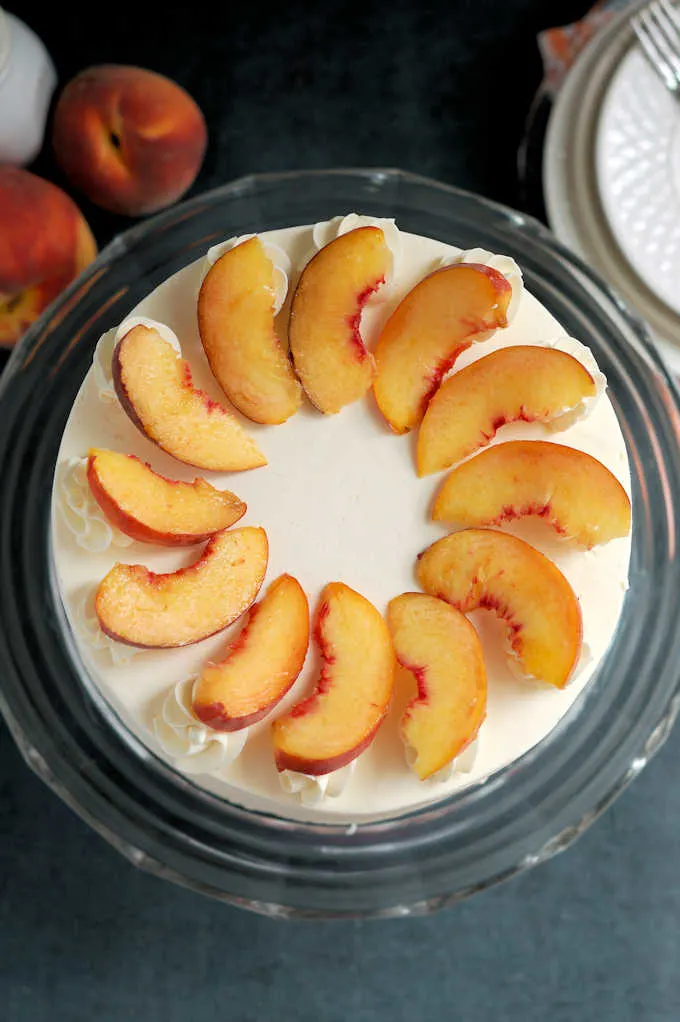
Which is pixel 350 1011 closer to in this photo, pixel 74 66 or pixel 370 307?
pixel 370 307

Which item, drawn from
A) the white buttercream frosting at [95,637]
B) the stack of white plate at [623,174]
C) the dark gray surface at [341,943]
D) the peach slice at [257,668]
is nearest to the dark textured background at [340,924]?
the dark gray surface at [341,943]

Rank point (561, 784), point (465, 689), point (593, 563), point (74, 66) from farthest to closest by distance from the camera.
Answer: point (74, 66), point (561, 784), point (593, 563), point (465, 689)

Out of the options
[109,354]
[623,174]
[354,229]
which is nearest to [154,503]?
[109,354]

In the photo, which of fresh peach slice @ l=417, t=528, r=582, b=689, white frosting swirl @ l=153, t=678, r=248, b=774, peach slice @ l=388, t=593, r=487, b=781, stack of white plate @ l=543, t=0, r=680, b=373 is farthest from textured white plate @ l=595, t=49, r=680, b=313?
white frosting swirl @ l=153, t=678, r=248, b=774

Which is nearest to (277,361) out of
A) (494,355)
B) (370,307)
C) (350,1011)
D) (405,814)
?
(370,307)

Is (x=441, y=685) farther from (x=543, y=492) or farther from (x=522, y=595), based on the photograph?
(x=543, y=492)

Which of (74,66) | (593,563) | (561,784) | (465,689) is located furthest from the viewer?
(74,66)
